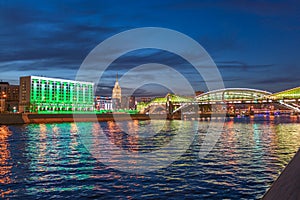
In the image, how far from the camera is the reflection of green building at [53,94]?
132m

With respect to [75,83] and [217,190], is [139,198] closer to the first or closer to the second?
[217,190]

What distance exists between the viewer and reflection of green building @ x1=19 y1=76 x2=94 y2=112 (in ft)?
434

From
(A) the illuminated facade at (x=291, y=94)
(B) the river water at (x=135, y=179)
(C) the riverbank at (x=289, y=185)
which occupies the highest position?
(A) the illuminated facade at (x=291, y=94)

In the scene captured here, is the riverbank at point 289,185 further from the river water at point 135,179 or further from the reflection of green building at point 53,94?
the reflection of green building at point 53,94

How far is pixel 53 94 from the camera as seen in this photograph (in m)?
144

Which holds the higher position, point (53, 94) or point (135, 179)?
point (53, 94)

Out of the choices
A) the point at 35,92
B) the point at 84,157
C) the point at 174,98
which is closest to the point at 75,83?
the point at 35,92

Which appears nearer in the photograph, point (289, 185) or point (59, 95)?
point (289, 185)

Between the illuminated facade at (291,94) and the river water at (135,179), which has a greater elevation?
the illuminated facade at (291,94)

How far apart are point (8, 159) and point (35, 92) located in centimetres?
12047

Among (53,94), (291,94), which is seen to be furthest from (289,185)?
(53,94)

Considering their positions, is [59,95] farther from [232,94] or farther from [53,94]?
[232,94]

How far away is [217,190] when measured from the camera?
11.7 meters

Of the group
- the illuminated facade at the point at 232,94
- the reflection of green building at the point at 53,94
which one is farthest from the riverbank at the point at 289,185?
the reflection of green building at the point at 53,94
